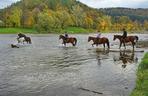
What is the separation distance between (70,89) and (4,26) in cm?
15923

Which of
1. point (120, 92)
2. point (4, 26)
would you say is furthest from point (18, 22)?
point (120, 92)

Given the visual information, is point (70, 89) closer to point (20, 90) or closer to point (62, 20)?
point (20, 90)

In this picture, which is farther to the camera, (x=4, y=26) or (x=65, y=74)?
(x=4, y=26)

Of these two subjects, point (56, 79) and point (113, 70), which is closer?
point (56, 79)

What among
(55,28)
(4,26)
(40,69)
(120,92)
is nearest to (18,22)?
(4,26)

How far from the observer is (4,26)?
568 feet

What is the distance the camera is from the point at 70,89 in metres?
19.6

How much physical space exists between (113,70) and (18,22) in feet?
504

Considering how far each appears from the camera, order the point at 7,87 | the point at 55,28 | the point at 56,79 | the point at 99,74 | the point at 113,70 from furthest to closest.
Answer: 1. the point at 55,28
2. the point at 113,70
3. the point at 99,74
4. the point at 56,79
5. the point at 7,87

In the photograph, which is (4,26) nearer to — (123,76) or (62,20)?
(62,20)

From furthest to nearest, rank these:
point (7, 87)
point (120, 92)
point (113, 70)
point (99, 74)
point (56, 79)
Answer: point (113, 70) < point (99, 74) < point (56, 79) < point (7, 87) < point (120, 92)

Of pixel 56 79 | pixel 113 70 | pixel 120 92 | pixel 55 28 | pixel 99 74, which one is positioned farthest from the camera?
pixel 55 28

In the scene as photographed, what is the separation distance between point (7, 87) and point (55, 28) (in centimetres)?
14631

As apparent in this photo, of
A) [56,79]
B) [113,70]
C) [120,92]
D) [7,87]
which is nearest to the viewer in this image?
[120,92]
